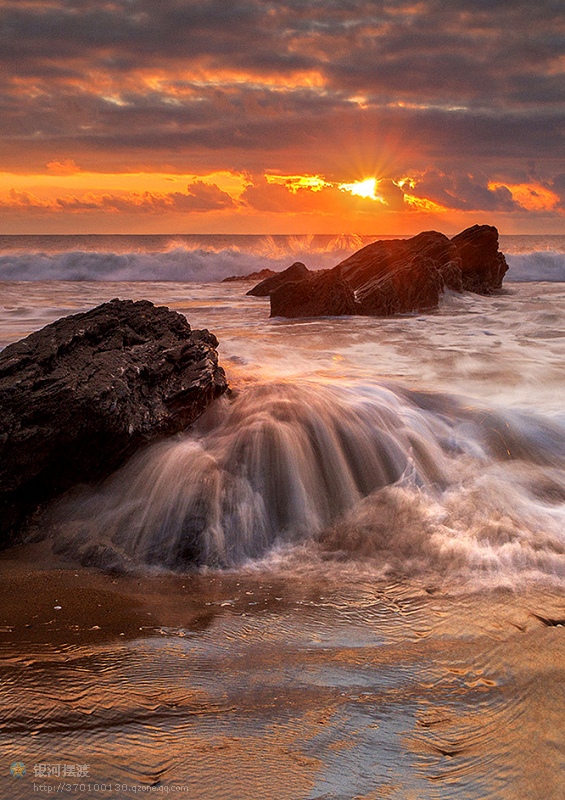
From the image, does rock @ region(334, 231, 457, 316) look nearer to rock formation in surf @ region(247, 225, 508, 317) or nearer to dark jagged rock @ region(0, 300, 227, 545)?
rock formation in surf @ region(247, 225, 508, 317)

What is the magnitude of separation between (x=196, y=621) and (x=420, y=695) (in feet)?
4.11

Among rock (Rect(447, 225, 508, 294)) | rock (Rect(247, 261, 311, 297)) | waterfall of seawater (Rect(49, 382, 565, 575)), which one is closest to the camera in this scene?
waterfall of seawater (Rect(49, 382, 565, 575))

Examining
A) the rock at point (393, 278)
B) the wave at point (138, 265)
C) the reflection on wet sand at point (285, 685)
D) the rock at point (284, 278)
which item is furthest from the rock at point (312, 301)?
the wave at point (138, 265)

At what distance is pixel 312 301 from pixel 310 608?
11.8m

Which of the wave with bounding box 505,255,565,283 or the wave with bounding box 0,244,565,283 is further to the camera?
the wave with bounding box 0,244,565,283

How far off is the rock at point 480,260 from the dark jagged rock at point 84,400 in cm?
1663

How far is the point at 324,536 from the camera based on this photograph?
4582 millimetres

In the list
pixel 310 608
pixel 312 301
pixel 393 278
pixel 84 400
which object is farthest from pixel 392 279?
pixel 310 608

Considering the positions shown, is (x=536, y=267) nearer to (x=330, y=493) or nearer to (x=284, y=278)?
(x=284, y=278)

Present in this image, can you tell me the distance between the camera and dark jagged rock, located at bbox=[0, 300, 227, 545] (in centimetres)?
468

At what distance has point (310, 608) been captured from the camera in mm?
3666

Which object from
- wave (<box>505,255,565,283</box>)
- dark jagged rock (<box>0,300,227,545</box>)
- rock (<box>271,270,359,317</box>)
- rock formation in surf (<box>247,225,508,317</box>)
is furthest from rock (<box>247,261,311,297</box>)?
wave (<box>505,255,565,283</box>)

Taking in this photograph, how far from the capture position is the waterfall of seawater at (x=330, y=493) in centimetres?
440

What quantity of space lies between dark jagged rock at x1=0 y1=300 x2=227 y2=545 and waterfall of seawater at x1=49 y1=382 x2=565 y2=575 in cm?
20
